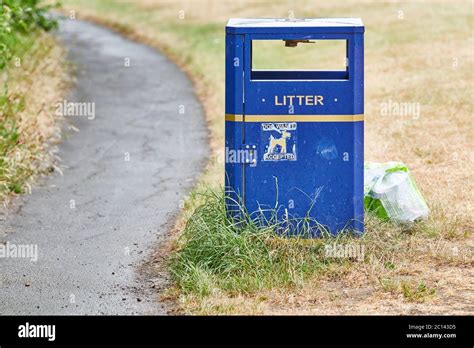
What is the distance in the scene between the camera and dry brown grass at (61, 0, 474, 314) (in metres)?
6.50

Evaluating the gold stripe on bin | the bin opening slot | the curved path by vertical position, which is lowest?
the curved path

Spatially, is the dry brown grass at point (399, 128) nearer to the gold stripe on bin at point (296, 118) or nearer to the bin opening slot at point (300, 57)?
the bin opening slot at point (300, 57)

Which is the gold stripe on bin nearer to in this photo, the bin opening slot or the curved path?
the curved path

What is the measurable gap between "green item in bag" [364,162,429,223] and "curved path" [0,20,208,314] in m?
1.87

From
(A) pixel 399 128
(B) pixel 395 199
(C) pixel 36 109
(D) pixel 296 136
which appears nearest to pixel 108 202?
(B) pixel 395 199

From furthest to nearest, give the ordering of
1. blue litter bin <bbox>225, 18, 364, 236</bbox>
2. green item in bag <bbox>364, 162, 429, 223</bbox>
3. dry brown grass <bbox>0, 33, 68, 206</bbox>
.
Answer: dry brown grass <bbox>0, 33, 68, 206</bbox>, green item in bag <bbox>364, 162, 429, 223</bbox>, blue litter bin <bbox>225, 18, 364, 236</bbox>

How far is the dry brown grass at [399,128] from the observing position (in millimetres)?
6496

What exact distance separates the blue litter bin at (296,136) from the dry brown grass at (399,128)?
1.65ft

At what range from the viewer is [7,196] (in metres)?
10.0

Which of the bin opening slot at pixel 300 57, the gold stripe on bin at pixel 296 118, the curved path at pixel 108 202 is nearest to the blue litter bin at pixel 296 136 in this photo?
the gold stripe on bin at pixel 296 118

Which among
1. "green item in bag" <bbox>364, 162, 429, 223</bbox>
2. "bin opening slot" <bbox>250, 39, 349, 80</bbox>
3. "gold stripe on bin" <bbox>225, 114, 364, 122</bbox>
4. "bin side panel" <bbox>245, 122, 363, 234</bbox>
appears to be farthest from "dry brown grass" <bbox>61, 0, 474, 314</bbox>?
"gold stripe on bin" <bbox>225, 114, 364, 122</bbox>

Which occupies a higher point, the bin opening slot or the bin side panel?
the bin opening slot

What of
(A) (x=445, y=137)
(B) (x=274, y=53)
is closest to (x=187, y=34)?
(B) (x=274, y=53)

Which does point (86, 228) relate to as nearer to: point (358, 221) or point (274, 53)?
point (358, 221)
